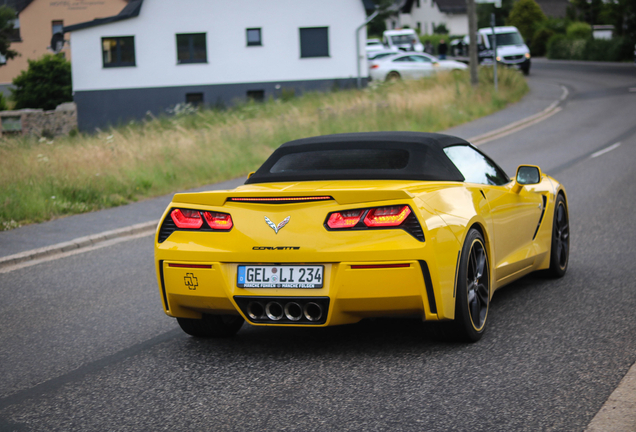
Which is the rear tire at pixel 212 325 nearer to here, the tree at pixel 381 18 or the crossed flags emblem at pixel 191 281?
the crossed flags emblem at pixel 191 281

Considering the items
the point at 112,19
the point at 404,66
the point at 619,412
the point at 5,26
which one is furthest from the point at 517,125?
the point at 619,412

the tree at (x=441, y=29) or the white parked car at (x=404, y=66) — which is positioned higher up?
the tree at (x=441, y=29)

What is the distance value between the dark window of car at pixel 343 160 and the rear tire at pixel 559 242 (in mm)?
1980

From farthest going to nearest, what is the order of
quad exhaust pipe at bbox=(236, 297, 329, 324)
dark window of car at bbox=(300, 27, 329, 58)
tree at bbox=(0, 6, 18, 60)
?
dark window of car at bbox=(300, 27, 329, 58), tree at bbox=(0, 6, 18, 60), quad exhaust pipe at bbox=(236, 297, 329, 324)

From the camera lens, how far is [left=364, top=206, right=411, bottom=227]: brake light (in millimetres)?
4535

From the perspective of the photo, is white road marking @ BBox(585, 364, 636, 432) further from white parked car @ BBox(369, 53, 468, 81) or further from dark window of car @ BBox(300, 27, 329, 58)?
dark window of car @ BBox(300, 27, 329, 58)

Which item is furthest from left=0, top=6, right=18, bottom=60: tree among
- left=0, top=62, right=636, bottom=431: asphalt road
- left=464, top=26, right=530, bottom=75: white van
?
left=0, top=62, right=636, bottom=431: asphalt road

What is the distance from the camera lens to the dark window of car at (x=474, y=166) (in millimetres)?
5699

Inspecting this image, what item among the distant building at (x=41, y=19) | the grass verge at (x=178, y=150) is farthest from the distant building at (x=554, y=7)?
the grass verge at (x=178, y=150)

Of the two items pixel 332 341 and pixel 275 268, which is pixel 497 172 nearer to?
pixel 332 341

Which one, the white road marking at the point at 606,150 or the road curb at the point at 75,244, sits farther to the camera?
the white road marking at the point at 606,150

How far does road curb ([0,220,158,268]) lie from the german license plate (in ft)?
17.5

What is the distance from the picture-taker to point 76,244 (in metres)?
10.0

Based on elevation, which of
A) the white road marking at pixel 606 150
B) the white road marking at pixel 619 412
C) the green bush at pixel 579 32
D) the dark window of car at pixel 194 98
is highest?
the green bush at pixel 579 32
